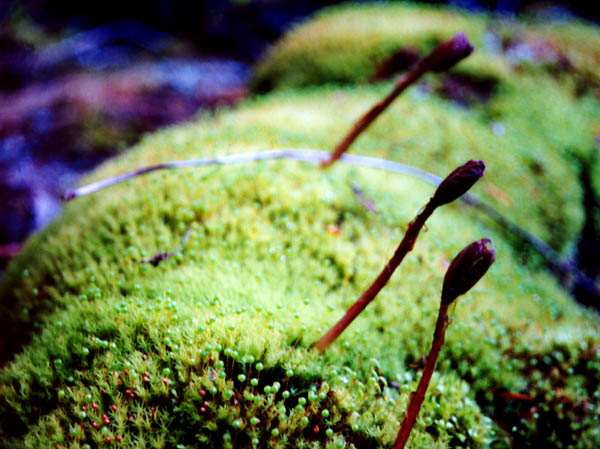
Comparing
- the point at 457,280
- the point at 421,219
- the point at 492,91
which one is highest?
the point at 421,219

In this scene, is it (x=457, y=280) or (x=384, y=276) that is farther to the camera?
(x=384, y=276)

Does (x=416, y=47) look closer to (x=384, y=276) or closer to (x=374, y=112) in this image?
Answer: (x=374, y=112)

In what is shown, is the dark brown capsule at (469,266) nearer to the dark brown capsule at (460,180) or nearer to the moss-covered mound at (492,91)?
the dark brown capsule at (460,180)

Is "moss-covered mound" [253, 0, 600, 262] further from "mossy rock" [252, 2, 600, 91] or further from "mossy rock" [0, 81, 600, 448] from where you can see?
"mossy rock" [0, 81, 600, 448]

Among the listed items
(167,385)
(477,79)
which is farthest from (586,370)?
(477,79)

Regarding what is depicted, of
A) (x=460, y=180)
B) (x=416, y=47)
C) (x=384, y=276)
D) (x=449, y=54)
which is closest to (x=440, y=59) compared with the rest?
(x=449, y=54)
